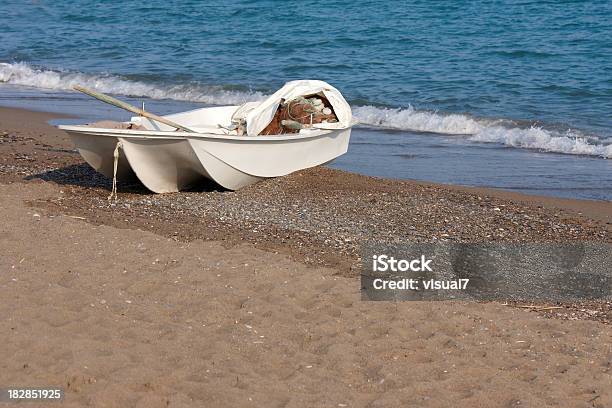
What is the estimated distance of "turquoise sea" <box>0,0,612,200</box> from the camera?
14641mm

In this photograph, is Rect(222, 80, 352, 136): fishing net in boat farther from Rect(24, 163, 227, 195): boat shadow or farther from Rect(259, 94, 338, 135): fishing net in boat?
Rect(24, 163, 227, 195): boat shadow

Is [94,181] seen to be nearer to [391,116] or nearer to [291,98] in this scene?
[291,98]

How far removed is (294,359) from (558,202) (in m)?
6.41

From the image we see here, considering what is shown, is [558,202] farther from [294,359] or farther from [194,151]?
[294,359]

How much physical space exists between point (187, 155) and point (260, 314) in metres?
3.96

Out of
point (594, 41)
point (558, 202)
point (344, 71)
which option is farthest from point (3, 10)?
point (558, 202)

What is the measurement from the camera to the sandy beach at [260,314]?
5.35 metres

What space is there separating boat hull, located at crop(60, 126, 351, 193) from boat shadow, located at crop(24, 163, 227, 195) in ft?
0.61

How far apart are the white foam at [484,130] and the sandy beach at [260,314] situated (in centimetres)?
501

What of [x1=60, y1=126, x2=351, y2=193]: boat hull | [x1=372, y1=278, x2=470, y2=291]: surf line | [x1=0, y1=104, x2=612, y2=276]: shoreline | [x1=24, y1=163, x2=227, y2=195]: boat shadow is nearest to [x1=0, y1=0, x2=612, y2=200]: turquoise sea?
[x1=0, y1=104, x2=612, y2=276]: shoreline

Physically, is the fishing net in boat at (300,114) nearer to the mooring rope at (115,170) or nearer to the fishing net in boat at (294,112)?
the fishing net in boat at (294,112)

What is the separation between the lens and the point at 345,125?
40.0 feet

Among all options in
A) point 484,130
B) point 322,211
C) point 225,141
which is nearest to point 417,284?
point 322,211

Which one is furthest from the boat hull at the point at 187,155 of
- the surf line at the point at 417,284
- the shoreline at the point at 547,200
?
the surf line at the point at 417,284
